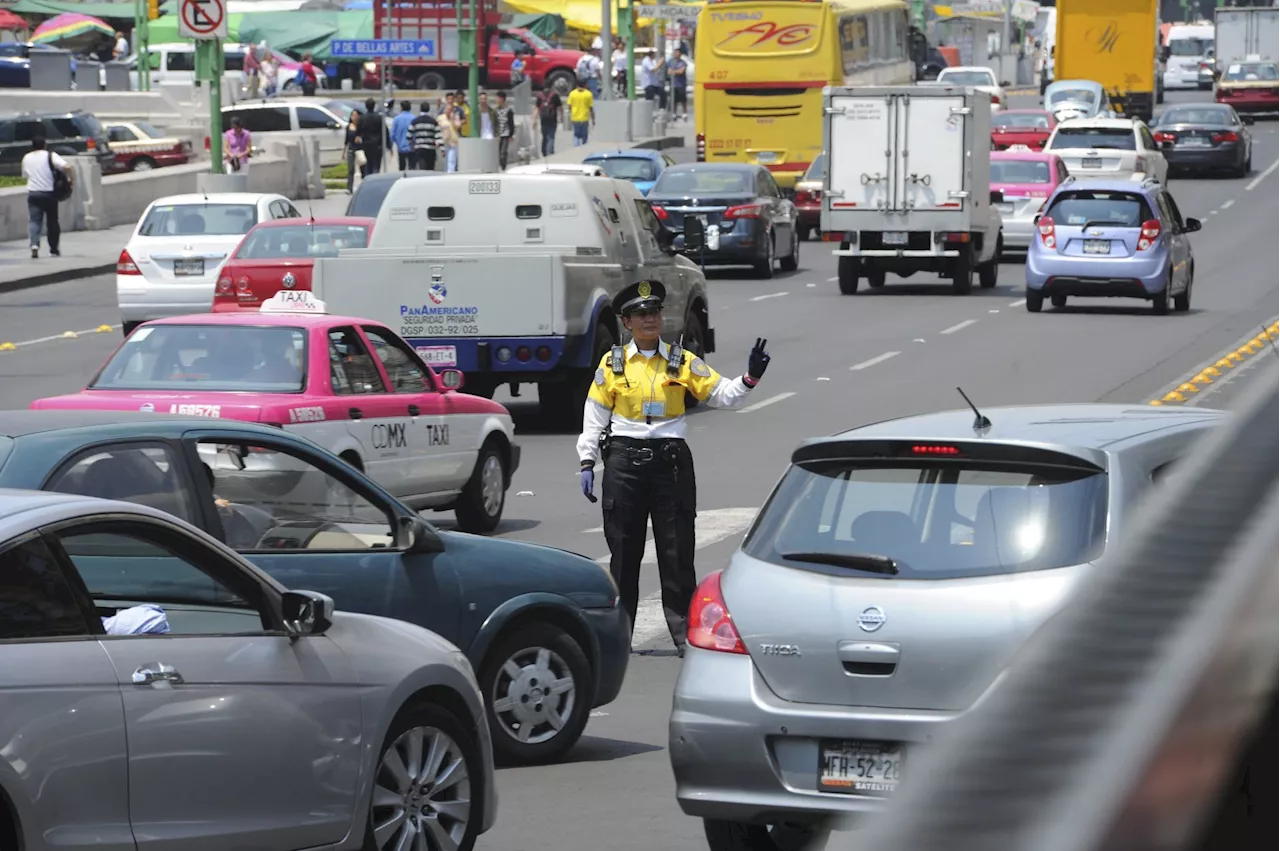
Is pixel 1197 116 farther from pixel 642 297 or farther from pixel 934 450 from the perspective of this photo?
pixel 934 450

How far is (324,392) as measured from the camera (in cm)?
1232

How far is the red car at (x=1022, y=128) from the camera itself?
164 feet

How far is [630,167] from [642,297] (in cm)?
2960

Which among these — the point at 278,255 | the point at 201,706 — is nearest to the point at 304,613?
the point at 201,706

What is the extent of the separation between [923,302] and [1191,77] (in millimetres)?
62612

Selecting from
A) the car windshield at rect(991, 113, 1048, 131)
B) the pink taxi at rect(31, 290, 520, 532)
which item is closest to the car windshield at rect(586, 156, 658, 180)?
the car windshield at rect(991, 113, 1048, 131)

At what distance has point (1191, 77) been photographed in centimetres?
8956

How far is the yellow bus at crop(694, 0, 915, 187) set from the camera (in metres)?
45.3

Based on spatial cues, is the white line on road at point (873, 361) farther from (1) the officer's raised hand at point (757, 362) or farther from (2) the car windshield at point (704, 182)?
(1) the officer's raised hand at point (757, 362)

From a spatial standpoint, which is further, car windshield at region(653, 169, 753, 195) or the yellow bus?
the yellow bus

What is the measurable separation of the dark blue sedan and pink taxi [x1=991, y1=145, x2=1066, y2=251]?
92.7 feet

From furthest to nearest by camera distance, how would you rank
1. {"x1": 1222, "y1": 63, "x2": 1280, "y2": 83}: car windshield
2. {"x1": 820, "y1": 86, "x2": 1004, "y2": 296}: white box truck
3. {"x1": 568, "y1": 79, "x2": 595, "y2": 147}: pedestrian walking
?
{"x1": 1222, "y1": 63, "x2": 1280, "y2": 83}: car windshield → {"x1": 568, "y1": 79, "x2": 595, "y2": 147}: pedestrian walking → {"x1": 820, "y1": 86, "x2": 1004, "y2": 296}: white box truck

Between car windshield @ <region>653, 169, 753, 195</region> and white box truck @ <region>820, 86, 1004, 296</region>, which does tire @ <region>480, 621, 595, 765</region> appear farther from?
car windshield @ <region>653, 169, 753, 195</region>

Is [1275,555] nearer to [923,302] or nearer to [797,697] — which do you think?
[797,697]
